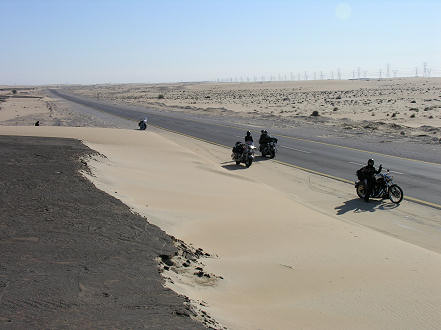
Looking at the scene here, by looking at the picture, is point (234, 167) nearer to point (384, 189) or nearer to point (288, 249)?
point (384, 189)

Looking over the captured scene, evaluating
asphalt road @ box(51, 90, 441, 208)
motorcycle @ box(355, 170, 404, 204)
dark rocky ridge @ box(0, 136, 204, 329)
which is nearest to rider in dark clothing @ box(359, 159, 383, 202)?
motorcycle @ box(355, 170, 404, 204)

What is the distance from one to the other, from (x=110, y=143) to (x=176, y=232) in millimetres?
16382

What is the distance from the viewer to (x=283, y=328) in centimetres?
534

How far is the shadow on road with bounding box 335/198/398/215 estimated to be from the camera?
14.0m

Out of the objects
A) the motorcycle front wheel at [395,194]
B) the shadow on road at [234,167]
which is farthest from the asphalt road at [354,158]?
the shadow on road at [234,167]

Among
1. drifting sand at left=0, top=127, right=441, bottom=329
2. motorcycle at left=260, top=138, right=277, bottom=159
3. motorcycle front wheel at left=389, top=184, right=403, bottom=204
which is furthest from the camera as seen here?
motorcycle at left=260, top=138, right=277, bottom=159

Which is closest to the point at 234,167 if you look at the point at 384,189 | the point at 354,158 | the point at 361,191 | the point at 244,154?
the point at 244,154

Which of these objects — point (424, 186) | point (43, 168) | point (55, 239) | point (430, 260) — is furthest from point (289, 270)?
point (424, 186)

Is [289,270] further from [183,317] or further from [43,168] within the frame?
[43,168]

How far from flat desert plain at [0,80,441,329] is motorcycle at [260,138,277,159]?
265 inches

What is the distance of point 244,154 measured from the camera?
21938 mm

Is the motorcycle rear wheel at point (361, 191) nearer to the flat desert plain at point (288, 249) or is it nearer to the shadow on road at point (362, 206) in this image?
the shadow on road at point (362, 206)

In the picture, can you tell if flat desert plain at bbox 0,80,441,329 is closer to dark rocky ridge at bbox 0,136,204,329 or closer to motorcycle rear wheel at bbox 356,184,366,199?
motorcycle rear wheel at bbox 356,184,366,199

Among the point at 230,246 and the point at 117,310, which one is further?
the point at 230,246
